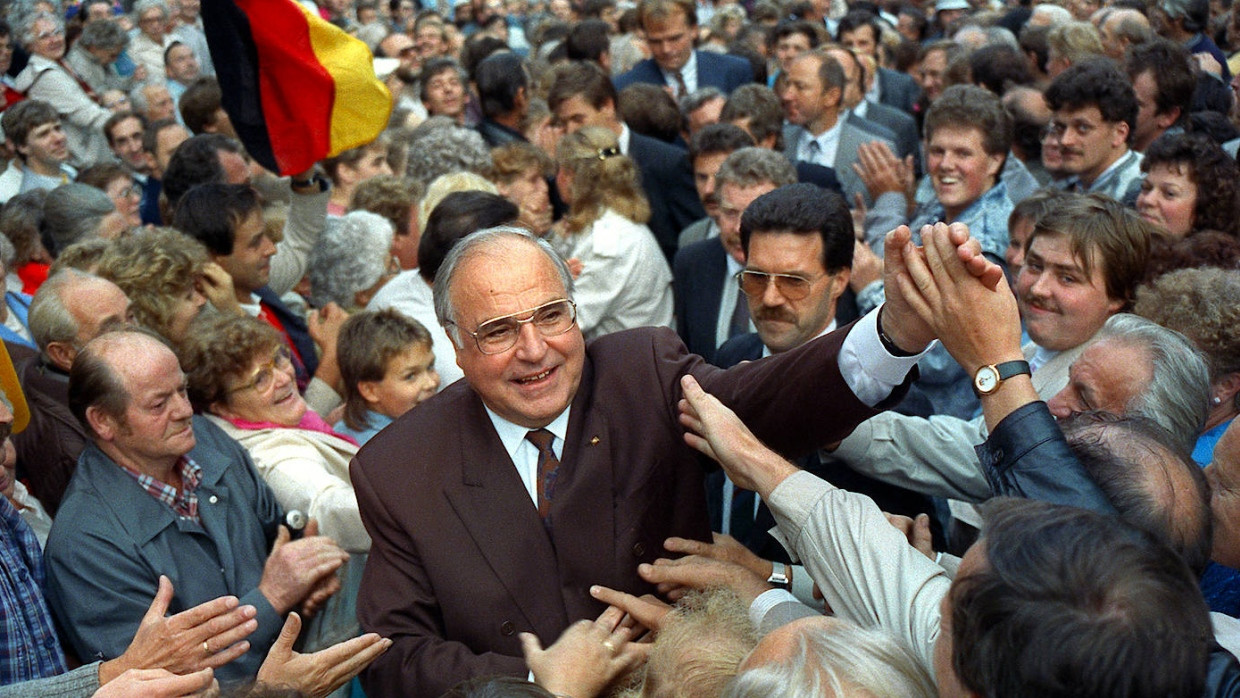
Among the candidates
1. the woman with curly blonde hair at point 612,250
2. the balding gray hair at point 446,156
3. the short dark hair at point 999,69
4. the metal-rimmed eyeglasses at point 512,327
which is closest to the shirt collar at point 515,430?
the metal-rimmed eyeglasses at point 512,327

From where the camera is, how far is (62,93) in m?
9.63

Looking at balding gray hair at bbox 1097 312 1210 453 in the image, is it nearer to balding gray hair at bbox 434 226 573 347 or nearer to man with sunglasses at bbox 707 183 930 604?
man with sunglasses at bbox 707 183 930 604

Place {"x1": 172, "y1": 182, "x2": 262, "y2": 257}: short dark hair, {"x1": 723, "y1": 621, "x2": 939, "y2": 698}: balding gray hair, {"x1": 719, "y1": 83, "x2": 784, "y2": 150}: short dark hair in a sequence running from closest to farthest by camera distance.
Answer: {"x1": 723, "y1": 621, "x2": 939, "y2": 698}: balding gray hair < {"x1": 172, "y1": 182, "x2": 262, "y2": 257}: short dark hair < {"x1": 719, "y1": 83, "x2": 784, "y2": 150}: short dark hair

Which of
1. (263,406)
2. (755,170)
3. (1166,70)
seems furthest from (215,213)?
(1166,70)

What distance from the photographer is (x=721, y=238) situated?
4.98 metres

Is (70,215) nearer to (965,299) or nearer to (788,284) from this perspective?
(788,284)

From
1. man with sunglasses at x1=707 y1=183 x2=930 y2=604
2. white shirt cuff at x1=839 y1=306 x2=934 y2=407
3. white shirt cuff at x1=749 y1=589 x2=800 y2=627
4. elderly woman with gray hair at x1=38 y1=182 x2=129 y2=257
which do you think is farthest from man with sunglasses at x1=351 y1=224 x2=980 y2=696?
elderly woman with gray hair at x1=38 y1=182 x2=129 y2=257

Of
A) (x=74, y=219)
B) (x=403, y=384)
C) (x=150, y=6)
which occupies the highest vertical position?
(x=403, y=384)

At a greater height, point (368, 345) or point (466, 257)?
point (466, 257)

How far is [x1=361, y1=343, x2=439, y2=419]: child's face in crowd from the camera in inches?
168

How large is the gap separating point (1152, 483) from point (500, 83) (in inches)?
263

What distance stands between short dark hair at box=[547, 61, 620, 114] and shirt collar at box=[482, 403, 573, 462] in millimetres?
4533

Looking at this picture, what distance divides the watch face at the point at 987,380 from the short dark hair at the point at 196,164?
4903mm

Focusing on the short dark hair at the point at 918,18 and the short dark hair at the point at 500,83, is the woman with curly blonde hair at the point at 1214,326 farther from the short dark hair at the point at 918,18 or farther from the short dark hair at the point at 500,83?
the short dark hair at the point at 918,18
